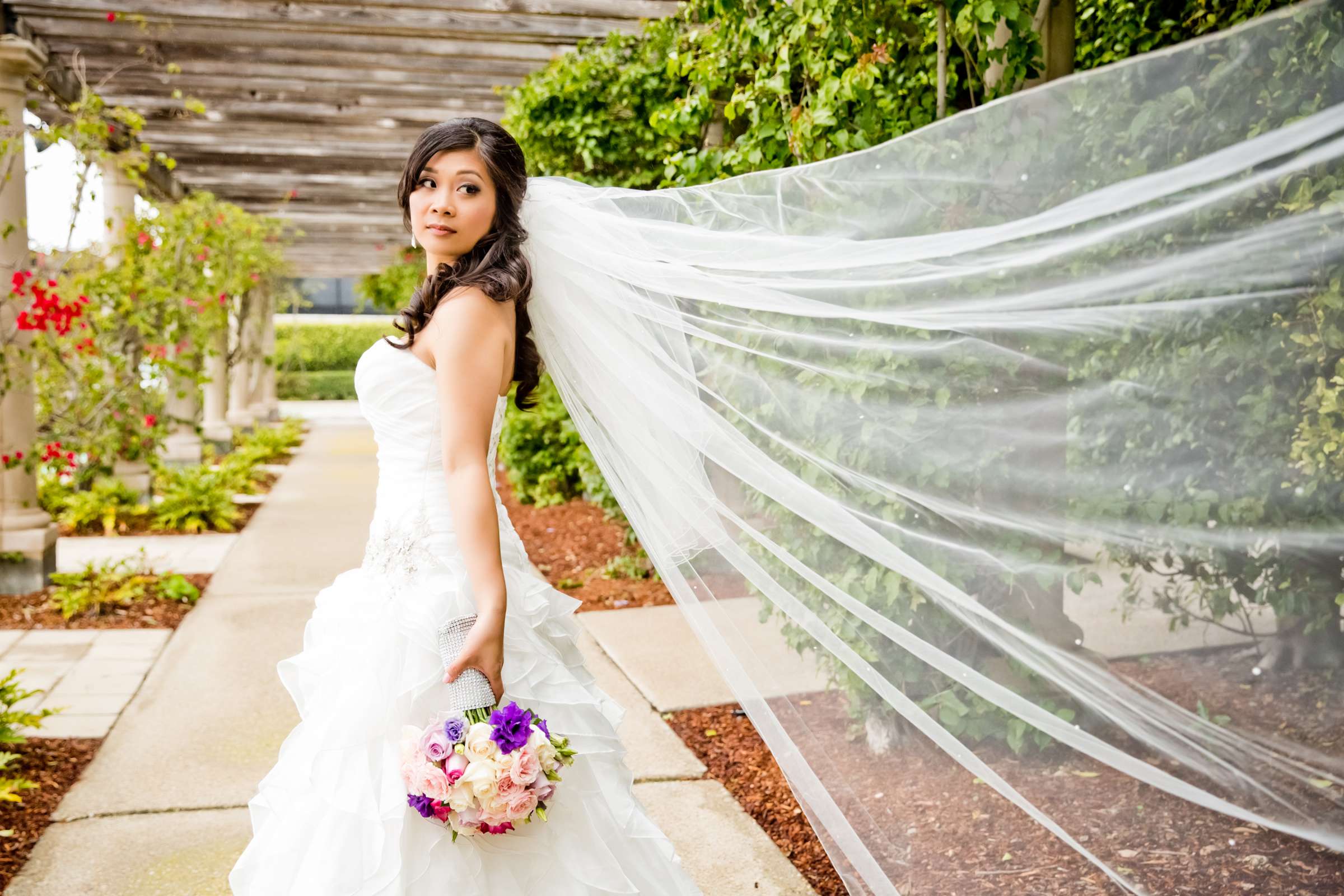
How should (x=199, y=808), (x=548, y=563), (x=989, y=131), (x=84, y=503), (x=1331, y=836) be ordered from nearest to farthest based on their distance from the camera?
(x=1331, y=836), (x=989, y=131), (x=199, y=808), (x=548, y=563), (x=84, y=503)

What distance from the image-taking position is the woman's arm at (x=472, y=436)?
2021 mm

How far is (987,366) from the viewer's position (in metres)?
2.22

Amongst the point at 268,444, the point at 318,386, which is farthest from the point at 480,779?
the point at 318,386

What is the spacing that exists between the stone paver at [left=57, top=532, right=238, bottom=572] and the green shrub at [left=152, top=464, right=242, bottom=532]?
6.0 inches

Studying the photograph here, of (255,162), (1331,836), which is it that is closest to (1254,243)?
(1331,836)

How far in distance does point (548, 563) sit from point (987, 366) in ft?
17.4

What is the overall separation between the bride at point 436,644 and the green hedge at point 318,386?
29.0m

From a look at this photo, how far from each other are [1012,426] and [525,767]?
1.14 meters

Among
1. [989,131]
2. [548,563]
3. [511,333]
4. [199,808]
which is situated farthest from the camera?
[548,563]

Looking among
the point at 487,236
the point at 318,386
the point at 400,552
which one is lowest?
the point at 318,386

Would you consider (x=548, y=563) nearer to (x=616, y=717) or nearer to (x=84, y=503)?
(x=84, y=503)

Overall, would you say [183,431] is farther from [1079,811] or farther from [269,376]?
[1079,811]

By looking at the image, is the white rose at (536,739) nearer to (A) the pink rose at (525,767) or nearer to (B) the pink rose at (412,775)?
(A) the pink rose at (525,767)

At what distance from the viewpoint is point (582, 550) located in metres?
7.51
